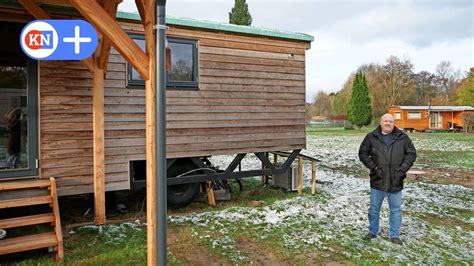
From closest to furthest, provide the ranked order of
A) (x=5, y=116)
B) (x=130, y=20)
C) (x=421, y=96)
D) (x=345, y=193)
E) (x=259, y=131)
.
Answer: (x=5, y=116), (x=130, y=20), (x=259, y=131), (x=345, y=193), (x=421, y=96)

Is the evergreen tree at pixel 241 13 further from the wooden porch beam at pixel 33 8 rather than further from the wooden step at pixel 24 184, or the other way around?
the wooden step at pixel 24 184

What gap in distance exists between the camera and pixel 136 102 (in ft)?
17.0

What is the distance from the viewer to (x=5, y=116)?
4.27 meters

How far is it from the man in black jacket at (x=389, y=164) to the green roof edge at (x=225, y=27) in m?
2.86

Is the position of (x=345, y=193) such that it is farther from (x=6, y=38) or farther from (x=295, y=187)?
(x=6, y=38)

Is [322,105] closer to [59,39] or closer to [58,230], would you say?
[58,230]

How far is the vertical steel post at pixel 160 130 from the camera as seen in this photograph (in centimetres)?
244

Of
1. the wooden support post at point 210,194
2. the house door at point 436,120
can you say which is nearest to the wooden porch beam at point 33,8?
the wooden support post at point 210,194

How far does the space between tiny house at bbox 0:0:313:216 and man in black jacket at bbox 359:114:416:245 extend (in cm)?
237

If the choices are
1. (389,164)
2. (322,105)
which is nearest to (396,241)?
(389,164)

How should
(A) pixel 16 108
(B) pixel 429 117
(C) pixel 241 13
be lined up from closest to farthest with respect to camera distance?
(A) pixel 16 108 < (C) pixel 241 13 < (B) pixel 429 117

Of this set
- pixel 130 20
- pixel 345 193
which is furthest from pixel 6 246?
pixel 345 193

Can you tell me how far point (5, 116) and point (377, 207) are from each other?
15.2ft

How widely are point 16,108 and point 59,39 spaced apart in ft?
7.94
